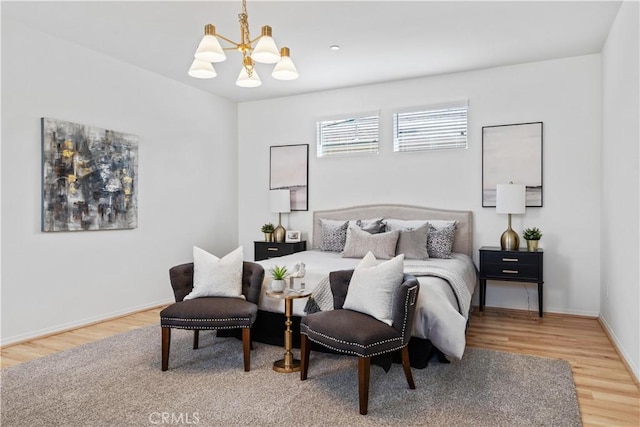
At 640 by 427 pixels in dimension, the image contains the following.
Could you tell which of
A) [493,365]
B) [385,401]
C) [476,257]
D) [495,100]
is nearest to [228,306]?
[385,401]

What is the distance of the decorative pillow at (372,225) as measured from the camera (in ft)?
15.8

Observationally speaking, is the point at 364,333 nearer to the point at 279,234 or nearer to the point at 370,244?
the point at 370,244

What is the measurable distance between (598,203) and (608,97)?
1.10m

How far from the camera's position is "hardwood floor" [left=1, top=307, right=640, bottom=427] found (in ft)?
8.09

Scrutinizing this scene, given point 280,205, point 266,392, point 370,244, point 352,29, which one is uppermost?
point 352,29

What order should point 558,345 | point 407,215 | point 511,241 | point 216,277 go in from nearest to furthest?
point 216,277, point 558,345, point 511,241, point 407,215

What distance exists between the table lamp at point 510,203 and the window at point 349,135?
1675mm

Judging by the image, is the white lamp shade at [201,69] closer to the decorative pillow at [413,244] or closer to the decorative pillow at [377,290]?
the decorative pillow at [377,290]

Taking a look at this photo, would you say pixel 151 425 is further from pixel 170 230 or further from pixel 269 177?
pixel 269 177

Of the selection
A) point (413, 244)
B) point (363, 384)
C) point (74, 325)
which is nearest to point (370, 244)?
point (413, 244)

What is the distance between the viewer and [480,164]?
16.3ft

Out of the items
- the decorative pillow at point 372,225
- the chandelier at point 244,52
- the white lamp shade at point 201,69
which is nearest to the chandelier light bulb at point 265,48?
the chandelier at point 244,52

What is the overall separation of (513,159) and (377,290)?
2.94 meters

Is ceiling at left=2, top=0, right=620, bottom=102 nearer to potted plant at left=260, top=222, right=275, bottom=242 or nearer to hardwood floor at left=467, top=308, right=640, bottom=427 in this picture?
potted plant at left=260, top=222, right=275, bottom=242
